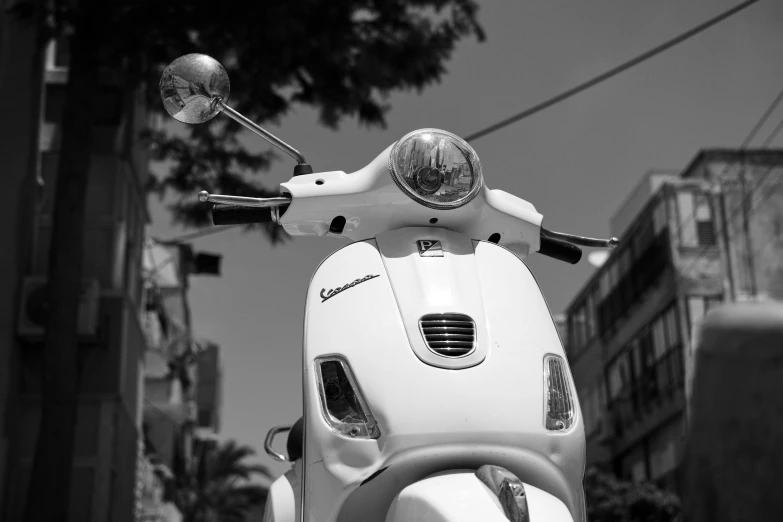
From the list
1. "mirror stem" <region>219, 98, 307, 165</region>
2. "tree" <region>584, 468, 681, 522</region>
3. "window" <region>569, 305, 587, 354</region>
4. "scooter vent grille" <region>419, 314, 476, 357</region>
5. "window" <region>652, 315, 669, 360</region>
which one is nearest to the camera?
"scooter vent grille" <region>419, 314, 476, 357</region>

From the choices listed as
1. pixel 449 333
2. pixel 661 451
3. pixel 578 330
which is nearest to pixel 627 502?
pixel 661 451

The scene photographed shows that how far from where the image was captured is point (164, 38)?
11.4m

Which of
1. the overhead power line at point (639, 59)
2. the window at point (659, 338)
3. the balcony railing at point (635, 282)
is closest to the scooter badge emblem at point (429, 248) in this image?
the overhead power line at point (639, 59)

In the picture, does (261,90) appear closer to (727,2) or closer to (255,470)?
(727,2)

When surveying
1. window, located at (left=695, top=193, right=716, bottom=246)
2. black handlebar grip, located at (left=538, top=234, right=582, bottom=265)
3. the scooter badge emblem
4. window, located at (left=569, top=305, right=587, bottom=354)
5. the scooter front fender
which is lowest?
the scooter front fender

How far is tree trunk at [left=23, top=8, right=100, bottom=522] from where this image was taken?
33.4ft

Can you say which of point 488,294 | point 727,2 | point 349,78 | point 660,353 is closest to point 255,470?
point 660,353

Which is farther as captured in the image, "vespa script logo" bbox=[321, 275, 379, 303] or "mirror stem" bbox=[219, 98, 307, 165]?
"mirror stem" bbox=[219, 98, 307, 165]

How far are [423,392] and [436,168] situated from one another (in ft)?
2.28

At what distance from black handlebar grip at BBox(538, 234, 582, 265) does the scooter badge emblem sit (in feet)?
1.81

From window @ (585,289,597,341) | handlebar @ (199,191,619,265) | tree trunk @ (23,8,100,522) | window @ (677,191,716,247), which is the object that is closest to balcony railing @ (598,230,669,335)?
window @ (677,191,716,247)

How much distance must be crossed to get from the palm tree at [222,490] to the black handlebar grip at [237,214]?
37.2 metres

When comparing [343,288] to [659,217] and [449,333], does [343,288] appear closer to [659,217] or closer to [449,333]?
[449,333]

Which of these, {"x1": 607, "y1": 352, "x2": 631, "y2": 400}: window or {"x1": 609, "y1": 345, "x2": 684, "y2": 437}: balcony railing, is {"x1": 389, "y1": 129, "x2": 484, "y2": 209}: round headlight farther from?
{"x1": 607, "y1": 352, "x2": 631, "y2": 400}: window
